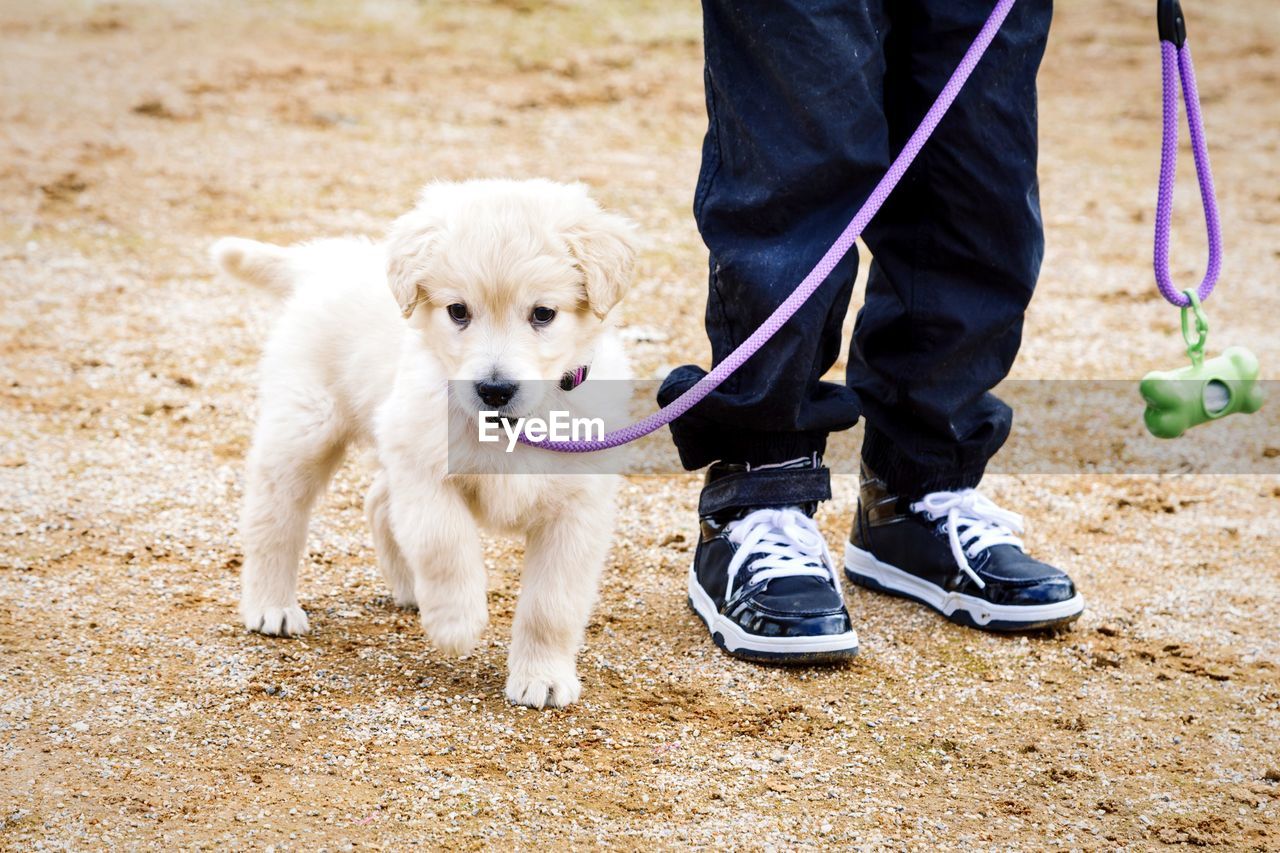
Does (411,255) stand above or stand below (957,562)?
above

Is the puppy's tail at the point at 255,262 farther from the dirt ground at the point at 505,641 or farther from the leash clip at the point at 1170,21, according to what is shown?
the leash clip at the point at 1170,21

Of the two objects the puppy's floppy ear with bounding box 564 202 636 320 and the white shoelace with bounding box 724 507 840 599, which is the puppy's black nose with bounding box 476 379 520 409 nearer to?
the puppy's floppy ear with bounding box 564 202 636 320

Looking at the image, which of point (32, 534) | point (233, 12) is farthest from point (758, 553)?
point (233, 12)

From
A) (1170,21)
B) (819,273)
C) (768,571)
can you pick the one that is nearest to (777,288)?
(819,273)

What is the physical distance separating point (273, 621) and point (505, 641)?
460 mm

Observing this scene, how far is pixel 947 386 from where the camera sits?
2.81m

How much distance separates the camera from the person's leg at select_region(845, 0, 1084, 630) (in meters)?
2.62

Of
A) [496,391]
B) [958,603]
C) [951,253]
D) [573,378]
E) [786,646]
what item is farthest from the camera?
[958,603]

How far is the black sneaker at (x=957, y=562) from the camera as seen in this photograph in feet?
9.27

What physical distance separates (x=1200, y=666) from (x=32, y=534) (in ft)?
8.41

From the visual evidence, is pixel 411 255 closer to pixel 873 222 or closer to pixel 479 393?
pixel 479 393

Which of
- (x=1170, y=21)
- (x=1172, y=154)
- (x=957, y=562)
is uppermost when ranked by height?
(x=1170, y=21)

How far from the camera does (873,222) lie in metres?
2.84

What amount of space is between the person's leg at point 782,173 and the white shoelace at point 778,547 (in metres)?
0.21
